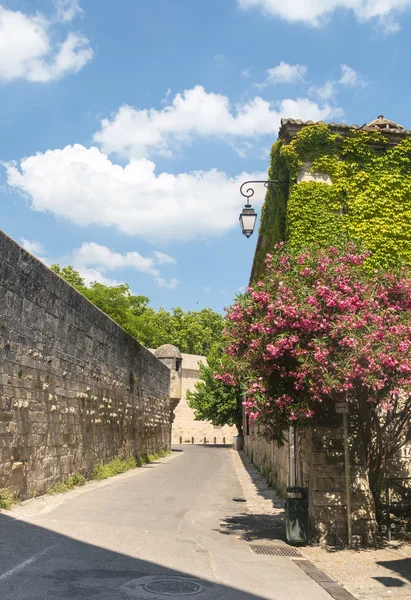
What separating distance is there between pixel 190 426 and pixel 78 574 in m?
51.9

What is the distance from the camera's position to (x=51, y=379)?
12062 millimetres

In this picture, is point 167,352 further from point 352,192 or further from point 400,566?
point 400,566

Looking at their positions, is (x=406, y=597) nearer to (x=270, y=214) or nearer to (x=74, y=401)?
(x=74, y=401)

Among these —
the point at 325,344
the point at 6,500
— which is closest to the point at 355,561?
the point at 325,344

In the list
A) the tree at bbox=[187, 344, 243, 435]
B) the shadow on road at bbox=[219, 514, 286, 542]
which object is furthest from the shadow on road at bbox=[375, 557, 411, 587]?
the tree at bbox=[187, 344, 243, 435]

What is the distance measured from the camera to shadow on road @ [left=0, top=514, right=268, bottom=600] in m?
5.11

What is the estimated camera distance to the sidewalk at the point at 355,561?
20.3 feet

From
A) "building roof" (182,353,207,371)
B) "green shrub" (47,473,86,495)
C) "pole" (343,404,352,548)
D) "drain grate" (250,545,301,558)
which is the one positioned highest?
"building roof" (182,353,207,371)

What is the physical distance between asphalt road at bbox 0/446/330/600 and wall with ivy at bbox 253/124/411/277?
237 inches

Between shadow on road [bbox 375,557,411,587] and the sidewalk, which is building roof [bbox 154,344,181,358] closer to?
the sidewalk

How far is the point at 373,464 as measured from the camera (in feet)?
31.5

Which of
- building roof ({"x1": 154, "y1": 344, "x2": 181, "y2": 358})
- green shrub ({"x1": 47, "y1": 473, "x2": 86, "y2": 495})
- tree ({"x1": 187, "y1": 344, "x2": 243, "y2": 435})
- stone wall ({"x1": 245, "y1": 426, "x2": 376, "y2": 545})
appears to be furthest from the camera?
tree ({"x1": 187, "y1": 344, "x2": 243, "y2": 435})

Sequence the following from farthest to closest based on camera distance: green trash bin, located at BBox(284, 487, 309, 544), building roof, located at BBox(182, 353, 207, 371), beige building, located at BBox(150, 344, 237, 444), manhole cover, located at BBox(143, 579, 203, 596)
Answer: building roof, located at BBox(182, 353, 207, 371) < beige building, located at BBox(150, 344, 237, 444) < green trash bin, located at BBox(284, 487, 309, 544) < manhole cover, located at BBox(143, 579, 203, 596)

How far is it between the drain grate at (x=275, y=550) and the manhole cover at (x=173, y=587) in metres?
2.43
